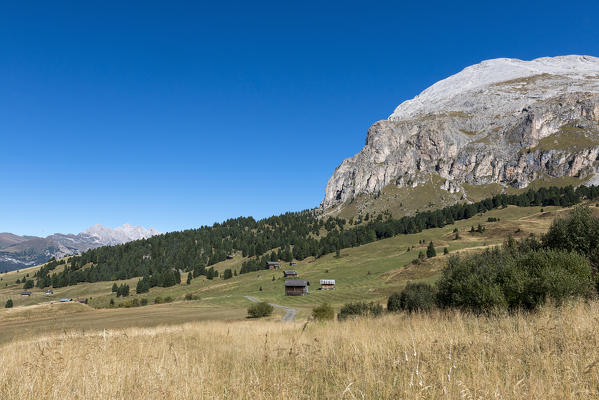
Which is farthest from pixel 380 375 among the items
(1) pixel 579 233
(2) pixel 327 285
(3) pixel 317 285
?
(3) pixel 317 285

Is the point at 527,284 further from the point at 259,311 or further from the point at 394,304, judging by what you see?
the point at 259,311

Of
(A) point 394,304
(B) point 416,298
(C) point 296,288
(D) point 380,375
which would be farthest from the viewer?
(C) point 296,288

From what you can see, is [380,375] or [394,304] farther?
[394,304]

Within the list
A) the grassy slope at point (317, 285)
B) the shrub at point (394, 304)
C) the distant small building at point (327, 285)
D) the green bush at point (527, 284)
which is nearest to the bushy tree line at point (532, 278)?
the green bush at point (527, 284)

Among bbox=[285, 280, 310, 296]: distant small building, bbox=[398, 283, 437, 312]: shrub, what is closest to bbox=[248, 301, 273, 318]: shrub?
bbox=[398, 283, 437, 312]: shrub

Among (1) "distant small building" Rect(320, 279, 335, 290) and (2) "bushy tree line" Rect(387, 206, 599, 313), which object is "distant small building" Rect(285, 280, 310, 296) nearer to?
(1) "distant small building" Rect(320, 279, 335, 290)

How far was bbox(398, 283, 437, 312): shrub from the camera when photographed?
40.2 m

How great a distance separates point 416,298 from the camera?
140ft

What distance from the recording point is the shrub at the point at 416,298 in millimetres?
40234

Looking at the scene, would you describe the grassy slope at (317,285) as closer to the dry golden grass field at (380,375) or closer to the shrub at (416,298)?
the shrub at (416,298)

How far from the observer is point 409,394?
137 inches

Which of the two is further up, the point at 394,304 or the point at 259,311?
the point at 394,304

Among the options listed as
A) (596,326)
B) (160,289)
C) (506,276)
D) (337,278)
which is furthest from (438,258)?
(160,289)

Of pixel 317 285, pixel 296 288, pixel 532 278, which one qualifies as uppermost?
pixel 532 278
